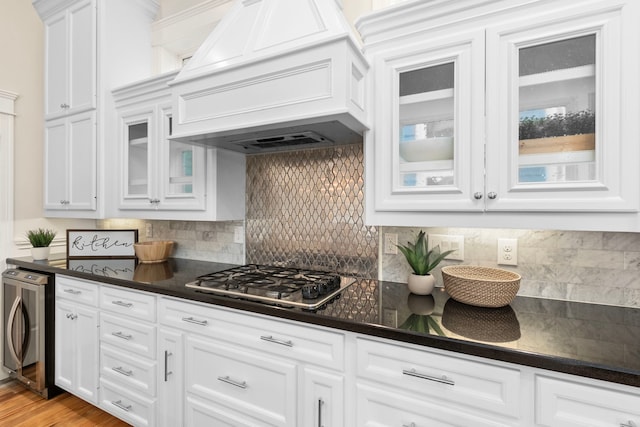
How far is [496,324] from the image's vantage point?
1164 millimetres

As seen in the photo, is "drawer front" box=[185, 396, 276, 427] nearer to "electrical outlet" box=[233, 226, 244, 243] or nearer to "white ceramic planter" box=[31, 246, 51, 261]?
"electrical outlet" box=[233, 226, 244, 243]

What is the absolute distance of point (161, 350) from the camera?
169 cm

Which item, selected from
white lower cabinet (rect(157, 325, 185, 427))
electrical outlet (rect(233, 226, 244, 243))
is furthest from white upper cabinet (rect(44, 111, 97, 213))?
white lower cabinet (rect(157, 325, 185, 427))

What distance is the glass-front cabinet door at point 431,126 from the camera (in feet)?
4.17

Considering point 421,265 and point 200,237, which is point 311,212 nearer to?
point 421,265

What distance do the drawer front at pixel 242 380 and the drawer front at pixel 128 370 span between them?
293mm

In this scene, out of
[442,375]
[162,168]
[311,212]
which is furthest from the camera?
[162,168]

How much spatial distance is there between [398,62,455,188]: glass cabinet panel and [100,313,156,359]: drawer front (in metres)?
1.56

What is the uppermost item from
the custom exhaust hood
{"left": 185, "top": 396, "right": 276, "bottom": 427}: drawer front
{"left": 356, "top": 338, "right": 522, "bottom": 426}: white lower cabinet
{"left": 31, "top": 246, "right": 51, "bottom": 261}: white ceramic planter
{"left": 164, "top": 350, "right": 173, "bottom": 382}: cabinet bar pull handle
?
the custom exhaust hood

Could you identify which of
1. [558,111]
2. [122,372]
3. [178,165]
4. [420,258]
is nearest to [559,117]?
[558,111]

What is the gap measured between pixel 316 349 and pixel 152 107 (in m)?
1.90

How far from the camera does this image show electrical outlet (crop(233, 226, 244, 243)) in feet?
7.42

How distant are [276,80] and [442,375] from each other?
1.31m

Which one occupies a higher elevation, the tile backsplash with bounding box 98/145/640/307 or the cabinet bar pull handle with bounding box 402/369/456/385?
the tile backsplash with bounding box 98/145/640/307
